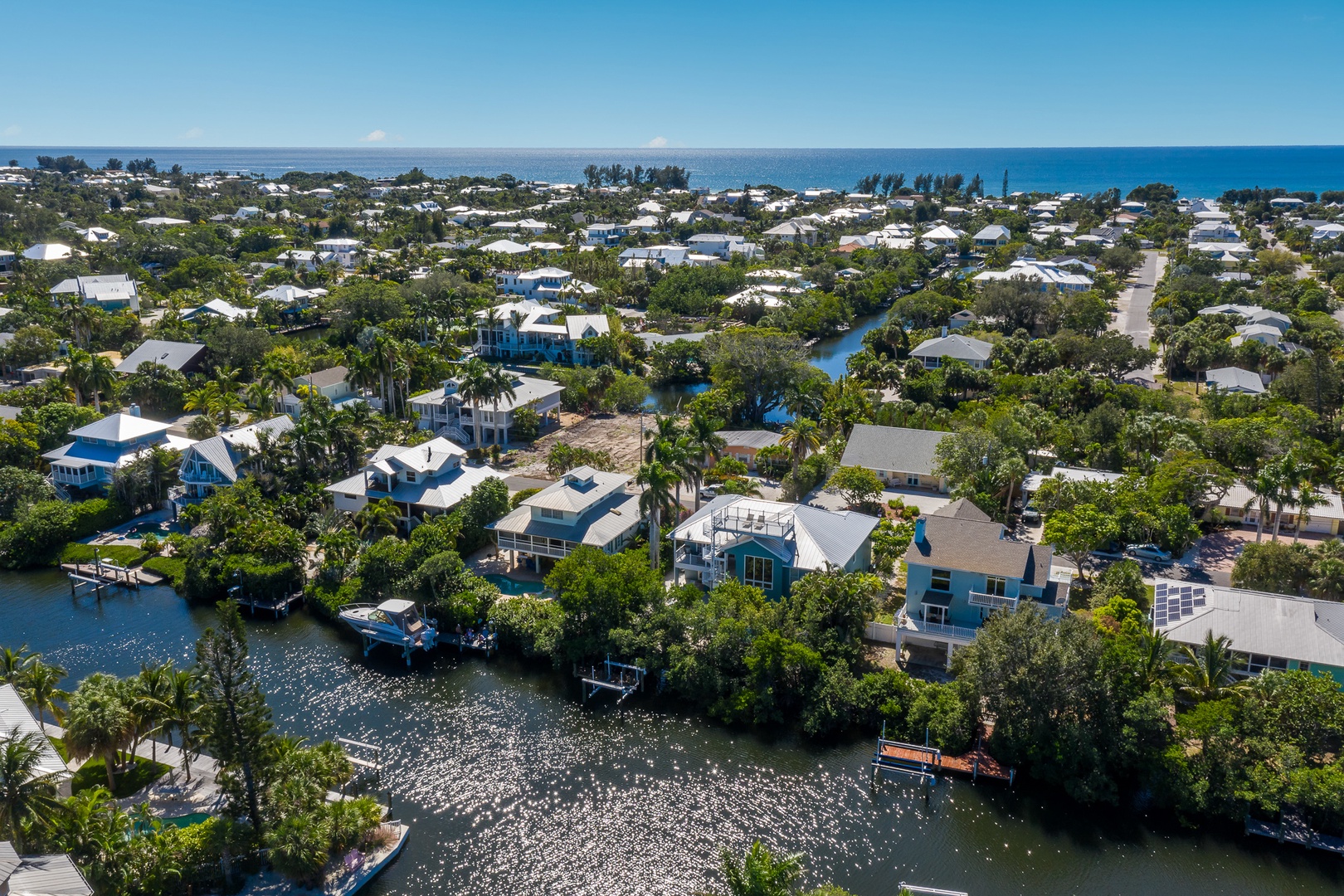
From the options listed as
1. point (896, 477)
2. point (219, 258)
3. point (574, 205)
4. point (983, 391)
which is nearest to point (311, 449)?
point (896, 477)

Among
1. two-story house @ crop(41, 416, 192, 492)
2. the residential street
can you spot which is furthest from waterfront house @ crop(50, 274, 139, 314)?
the residential street

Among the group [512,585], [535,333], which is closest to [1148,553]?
[512,585]

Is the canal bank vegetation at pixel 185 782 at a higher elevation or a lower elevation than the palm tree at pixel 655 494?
lower

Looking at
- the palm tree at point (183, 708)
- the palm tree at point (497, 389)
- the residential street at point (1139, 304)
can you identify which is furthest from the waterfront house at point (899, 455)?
the palm tree at point (183, 708)

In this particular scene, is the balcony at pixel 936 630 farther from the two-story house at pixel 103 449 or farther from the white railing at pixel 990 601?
the two-story house at pixel 103 449

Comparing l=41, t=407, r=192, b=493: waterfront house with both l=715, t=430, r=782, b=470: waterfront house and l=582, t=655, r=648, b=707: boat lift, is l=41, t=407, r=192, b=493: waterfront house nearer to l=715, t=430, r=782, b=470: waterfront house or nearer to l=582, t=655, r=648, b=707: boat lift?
l=582, t=655, r=648, b=707: boat lift

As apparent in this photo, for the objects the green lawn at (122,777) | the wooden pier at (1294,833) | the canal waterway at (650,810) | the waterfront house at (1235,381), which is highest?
the waterfront house at (1235,381)
